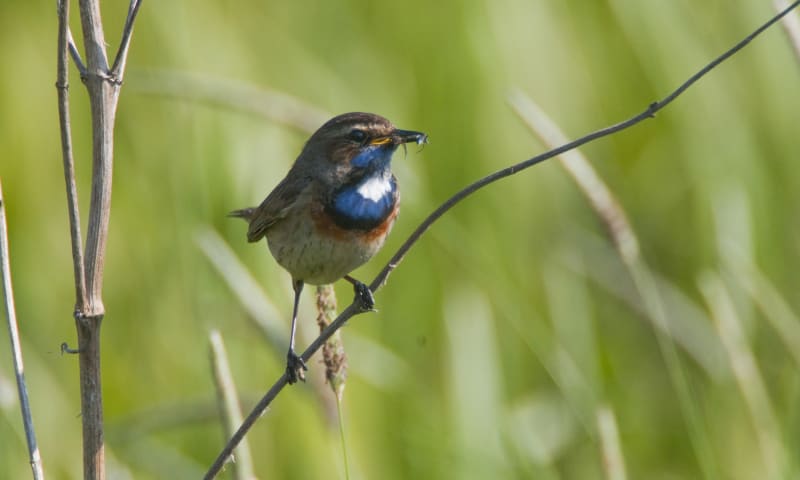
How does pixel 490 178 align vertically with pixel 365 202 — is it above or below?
below

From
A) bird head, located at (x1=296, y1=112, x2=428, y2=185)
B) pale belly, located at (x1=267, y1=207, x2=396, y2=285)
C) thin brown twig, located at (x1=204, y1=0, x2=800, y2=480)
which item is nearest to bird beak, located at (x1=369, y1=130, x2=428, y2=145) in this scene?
bird head, located at (x1=296, y1=112, x2=428, y2=185)

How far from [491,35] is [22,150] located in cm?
186

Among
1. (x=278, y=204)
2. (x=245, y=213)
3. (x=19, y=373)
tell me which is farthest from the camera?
(x=245, y=213)

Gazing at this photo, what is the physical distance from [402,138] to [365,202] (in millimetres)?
192

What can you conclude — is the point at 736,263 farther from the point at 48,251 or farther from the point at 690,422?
the point at 48,251

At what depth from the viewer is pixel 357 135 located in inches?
113

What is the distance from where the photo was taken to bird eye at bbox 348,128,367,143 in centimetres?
285

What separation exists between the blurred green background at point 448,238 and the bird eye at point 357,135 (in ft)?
1.29

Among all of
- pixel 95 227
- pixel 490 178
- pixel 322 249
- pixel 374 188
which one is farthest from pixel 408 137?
pixel 95 227

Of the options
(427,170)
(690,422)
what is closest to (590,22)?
(427,170)

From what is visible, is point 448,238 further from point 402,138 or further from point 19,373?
point 19,373

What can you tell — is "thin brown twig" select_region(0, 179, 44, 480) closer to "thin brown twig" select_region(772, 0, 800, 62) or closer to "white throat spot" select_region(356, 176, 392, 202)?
"white throat spot" select_region(356, 176, 392, 202)

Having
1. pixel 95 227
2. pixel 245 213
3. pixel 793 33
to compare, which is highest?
pixel 793 33

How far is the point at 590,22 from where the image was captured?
16.3 ft
